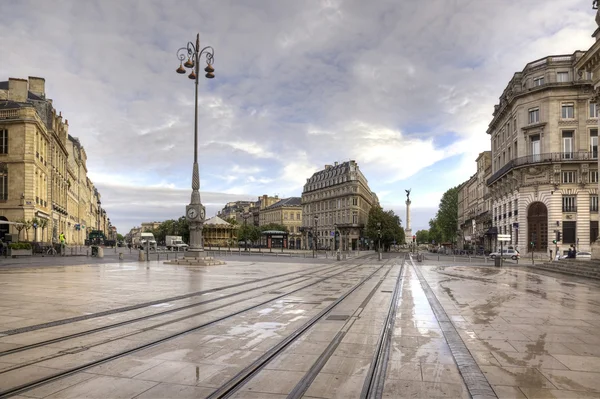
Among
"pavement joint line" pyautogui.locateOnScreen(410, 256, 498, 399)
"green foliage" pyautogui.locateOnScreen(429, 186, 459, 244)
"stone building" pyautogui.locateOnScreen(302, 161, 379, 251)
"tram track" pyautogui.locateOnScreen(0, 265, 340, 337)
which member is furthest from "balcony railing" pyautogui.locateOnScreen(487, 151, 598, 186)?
"green foliage" pyautogui.locateOnScreen(429, 186, 459, 244)

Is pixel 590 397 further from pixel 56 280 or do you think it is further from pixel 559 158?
pixel 559 158

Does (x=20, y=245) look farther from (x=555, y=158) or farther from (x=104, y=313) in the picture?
(x=555, y=158)

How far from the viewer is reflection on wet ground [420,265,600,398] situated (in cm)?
542

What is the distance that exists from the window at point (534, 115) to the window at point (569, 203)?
9787 mm

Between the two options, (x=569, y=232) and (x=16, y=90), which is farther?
(x=16, y=90)

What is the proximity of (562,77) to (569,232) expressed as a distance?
716 inches

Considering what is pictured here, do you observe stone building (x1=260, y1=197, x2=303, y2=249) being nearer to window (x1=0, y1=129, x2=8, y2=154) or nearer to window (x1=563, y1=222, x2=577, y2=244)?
window (x1=563, y1=222, x2=577, y2=244)

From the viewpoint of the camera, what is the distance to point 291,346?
287 inches

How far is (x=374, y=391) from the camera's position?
5098 mm

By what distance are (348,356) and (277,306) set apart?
17.2ft

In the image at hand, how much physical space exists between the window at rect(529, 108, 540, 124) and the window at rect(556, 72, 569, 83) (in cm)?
398

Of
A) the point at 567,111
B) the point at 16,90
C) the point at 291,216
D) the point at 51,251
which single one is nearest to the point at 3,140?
the point at 16,90

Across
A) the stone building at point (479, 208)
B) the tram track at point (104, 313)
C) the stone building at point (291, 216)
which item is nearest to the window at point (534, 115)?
the stone building at point (479, 208)

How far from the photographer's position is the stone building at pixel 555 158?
161ft
